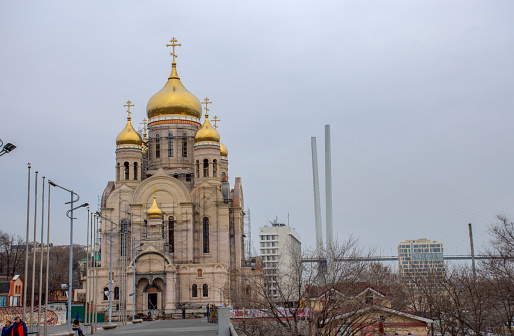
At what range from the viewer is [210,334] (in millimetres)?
26984

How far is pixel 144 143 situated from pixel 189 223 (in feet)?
48.9

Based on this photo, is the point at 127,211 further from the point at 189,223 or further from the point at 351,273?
the point at 351,273

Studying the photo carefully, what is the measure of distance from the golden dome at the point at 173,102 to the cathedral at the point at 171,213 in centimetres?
10

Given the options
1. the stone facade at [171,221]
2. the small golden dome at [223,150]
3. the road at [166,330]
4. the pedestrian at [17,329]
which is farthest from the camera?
the small golden dome at [223,150]

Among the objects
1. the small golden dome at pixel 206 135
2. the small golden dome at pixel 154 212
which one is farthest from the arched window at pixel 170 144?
the small golden dome at pixel 154 212

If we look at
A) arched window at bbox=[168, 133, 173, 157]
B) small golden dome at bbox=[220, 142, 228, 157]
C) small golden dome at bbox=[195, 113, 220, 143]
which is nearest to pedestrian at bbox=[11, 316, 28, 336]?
small golden dome at bbox=[195, 113, 220, 143]

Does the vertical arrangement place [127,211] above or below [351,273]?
above

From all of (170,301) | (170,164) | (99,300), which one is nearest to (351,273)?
(170,301)

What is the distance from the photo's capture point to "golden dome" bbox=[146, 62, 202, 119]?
69312 millimetres

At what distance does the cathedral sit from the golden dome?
0.32 feet

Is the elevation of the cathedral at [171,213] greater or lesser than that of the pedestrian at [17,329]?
greater

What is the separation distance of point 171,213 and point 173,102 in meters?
12.1

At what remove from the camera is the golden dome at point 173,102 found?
69312mm

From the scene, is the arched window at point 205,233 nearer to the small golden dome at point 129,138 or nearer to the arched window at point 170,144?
the arched window at point 170,144
